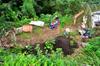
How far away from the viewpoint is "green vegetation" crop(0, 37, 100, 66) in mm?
5438

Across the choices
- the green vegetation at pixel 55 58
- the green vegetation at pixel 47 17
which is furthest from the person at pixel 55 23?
the green vegetation at pixel 55 58

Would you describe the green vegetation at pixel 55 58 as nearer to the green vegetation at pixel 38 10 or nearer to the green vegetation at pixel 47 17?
the green vegetation at pixel 47 17

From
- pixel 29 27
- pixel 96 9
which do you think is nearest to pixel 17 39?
pixel 29 27

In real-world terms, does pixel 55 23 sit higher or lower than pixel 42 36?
higher

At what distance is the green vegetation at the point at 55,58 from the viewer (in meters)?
5.44

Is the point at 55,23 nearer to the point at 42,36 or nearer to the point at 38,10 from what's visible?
the point at 42,36

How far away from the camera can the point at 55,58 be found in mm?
5742

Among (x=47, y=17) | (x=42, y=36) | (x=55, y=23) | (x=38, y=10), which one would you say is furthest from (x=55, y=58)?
(x=38, y=10)

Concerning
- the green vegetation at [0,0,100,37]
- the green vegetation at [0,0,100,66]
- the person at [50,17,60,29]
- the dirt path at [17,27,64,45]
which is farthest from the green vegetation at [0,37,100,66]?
the green vegetation at [0,0,100,37]

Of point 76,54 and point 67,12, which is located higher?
point 67,12

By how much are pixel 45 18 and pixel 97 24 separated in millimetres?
1333

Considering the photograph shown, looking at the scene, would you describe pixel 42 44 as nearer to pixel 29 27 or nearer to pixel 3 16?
pixel 29 27

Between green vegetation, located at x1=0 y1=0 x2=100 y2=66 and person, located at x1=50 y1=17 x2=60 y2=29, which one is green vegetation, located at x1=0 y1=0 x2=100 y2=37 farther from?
person, located at x1=50 y1=17 x2=60 y2=29

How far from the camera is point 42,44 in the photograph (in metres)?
7.04
